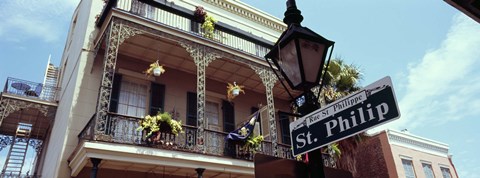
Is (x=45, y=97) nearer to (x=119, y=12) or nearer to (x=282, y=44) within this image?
(x=119, y=12)

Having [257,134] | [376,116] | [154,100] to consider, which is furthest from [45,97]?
[376,116]

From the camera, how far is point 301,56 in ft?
9.77

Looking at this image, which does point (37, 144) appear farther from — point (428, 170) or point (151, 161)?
point (428, 170)

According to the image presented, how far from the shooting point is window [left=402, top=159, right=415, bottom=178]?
18578 millimetres

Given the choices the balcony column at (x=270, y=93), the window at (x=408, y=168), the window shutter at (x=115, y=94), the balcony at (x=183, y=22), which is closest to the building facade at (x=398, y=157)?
the window at (x=408, y=168)

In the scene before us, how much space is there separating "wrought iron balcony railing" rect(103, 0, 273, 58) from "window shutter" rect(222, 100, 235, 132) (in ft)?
6.88

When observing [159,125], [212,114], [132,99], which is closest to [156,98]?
[132,99]

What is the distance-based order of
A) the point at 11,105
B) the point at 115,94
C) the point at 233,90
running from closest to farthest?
the point at 115,94, the point at 11,105, the point at 233,90

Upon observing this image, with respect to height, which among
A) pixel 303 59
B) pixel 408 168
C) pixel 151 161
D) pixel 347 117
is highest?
pixel 408 168

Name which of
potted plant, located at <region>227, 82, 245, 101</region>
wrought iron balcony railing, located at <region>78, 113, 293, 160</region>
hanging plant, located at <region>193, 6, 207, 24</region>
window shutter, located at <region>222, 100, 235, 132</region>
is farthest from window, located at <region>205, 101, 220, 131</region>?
hanging plant, located at <region>193, 6, 207, 24</region>

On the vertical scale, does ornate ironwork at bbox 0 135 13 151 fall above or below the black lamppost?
above

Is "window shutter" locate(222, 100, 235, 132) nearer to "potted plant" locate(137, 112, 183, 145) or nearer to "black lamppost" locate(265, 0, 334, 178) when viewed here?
"potted plant" locate(137, 112, 183, 145)

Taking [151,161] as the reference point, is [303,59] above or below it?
below

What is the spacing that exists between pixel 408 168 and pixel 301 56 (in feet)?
60.4
